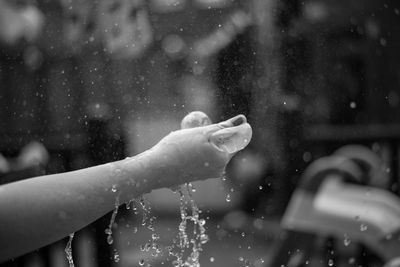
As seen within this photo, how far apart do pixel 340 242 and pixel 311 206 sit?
2.55ft

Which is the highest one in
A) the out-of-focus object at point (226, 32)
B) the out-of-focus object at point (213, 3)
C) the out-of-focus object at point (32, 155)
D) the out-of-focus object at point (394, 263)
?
the out-of-focus object at point (213, 3)

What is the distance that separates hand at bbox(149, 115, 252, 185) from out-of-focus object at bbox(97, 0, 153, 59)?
363cm

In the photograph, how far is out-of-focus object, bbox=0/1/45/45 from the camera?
14.9 feet

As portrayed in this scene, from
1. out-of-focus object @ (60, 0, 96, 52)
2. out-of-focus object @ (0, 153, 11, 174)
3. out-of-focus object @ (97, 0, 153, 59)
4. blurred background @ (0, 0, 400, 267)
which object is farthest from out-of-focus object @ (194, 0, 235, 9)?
out-of-focus object @ (0, 153, 11, 174)

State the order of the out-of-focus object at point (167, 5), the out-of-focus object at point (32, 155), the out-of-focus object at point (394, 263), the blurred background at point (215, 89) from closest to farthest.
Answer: the out-of-focus object at point (394, 263) → the out-of-focus object at point (32, 155) → the blurred background at point (215, 89) → the out-of-focus object at point (167, 5)

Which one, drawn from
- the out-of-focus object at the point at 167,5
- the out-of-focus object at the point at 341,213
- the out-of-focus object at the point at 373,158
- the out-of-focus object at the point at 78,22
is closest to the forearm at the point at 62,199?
the out-of-focus object at the point at 341,213

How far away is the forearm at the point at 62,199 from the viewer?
3.57 ft

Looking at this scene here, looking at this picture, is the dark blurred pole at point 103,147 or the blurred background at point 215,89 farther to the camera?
the blurred background at point 215,89

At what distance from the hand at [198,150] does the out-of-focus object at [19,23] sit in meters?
3.69

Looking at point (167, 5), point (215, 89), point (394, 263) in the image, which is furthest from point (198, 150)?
point (167, 5)

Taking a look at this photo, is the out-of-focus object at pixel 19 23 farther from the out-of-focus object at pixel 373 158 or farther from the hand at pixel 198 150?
the hand at pixel 198 150

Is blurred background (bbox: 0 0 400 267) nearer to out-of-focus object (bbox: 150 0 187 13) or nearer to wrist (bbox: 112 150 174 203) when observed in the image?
out-of-focus object (bbox: 150 0 187 13)

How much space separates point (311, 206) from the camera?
67.1 inches

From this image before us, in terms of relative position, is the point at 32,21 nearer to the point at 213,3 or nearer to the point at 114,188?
the point at 213,3
